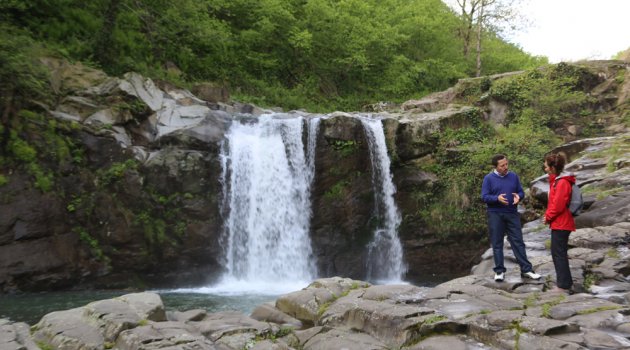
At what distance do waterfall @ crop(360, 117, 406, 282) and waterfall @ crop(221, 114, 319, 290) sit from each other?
2.17m

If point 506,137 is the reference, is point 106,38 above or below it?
above

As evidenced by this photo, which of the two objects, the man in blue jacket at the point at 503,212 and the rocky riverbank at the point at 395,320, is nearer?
the rocky riverbank at the point at 395,320

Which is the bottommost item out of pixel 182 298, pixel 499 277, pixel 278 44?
pixel 182 298

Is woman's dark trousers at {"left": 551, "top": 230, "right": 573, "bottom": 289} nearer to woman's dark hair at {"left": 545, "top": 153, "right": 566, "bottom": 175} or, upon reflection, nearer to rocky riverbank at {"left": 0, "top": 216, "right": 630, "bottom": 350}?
rocky riverbank at {"left": 0, "top": 216, "right": 630, "bottom": 350}

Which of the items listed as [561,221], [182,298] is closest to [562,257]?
[561,221]

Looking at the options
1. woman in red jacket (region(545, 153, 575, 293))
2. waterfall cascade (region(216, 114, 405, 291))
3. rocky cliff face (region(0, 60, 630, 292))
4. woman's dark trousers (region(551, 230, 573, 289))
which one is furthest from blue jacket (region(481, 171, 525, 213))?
rocky cliff face (region(0, 60, 630, 292))

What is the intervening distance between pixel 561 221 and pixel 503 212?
91 centimetres

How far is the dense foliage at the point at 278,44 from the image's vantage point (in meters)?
16.8

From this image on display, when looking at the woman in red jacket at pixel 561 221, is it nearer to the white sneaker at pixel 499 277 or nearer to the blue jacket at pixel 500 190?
the blue jacket at pixel 500 190

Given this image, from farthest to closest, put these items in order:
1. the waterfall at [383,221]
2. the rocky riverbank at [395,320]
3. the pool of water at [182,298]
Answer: the waterfall at [383,221], the pool of water at [182,298], the rocky riverbank at [395,320]

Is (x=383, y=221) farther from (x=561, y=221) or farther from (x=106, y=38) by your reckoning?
(x=106, y=38)

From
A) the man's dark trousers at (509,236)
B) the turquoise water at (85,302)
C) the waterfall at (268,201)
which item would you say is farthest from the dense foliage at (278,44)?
the man's dark trousers at (509,236)

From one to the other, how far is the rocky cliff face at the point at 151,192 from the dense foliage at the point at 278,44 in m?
2.75

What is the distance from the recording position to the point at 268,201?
15.0 m
